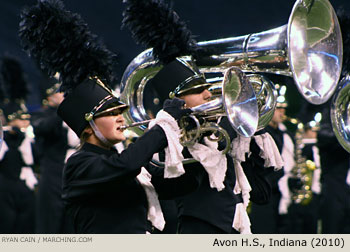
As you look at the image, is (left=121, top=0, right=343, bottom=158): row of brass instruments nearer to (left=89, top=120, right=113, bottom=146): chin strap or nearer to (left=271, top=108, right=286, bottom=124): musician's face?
(left=89, top=120, right=113, bottom=146): chin strap

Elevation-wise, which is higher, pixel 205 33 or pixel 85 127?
pixel 85 127

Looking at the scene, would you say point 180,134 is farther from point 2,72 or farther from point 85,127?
point 2,72

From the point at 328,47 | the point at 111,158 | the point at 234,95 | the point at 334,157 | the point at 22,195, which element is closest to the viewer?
the point at 111,158

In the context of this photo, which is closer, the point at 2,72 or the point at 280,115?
the point at 280,115

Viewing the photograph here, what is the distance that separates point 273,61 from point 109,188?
128cm

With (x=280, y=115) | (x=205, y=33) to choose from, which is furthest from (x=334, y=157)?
(x=205, y=33)

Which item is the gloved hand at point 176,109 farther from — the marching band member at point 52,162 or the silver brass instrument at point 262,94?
the marching band member at point 52,162

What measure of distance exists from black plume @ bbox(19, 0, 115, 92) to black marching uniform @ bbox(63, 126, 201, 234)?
1.62 ft

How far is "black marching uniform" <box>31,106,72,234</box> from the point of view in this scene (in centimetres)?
534

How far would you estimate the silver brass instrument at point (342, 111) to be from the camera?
13.8 ft

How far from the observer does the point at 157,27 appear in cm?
378

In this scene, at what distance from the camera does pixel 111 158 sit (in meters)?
2.82

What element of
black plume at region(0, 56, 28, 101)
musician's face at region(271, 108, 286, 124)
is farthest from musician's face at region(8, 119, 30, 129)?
musician's face at region(271, 108, 286, 124)
